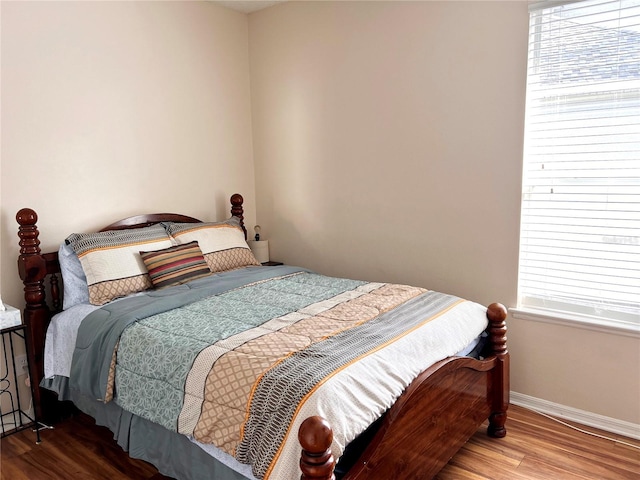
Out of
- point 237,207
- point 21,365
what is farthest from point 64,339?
point 237,207

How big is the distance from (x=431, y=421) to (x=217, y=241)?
Result: 1.93 metres

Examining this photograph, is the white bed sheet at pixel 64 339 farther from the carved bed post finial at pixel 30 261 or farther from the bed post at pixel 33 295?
the carved bed post finial at pixel 30 261

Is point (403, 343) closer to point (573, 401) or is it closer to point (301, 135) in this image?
point (573, 401)


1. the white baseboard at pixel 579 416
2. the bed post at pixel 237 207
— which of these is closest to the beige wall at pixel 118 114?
the bed post at pixel 237 207

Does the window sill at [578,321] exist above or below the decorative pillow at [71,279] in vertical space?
below

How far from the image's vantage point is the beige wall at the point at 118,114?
110 inches

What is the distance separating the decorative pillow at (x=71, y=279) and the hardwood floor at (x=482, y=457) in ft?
2.37

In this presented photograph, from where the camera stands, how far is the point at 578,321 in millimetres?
2672

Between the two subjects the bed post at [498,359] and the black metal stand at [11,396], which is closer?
the bed post at [498,359]

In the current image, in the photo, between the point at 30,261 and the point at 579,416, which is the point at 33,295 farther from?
the point at 579,416

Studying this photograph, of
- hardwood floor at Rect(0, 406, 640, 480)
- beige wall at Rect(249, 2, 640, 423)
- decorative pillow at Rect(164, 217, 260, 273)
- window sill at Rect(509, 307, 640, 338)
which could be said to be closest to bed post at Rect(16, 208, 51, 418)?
hardwood floor at Rect(0, 406, 640, 480)

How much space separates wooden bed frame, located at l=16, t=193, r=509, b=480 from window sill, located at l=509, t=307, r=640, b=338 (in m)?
0.45

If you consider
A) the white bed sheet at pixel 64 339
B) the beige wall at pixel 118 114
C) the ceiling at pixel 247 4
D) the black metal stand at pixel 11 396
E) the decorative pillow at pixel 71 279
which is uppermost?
the ceiling at pixel 247 4

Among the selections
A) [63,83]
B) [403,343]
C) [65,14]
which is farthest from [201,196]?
[403,343]
